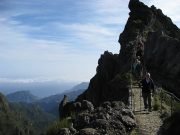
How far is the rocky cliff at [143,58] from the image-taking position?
170 feet

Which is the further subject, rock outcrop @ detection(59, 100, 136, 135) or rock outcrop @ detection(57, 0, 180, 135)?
rock outcrop @ detection(57, 0, 180, 135)

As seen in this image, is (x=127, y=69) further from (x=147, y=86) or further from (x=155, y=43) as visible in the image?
(x=147, y=86)

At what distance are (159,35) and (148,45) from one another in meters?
3.12

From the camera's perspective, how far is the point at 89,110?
26.0m

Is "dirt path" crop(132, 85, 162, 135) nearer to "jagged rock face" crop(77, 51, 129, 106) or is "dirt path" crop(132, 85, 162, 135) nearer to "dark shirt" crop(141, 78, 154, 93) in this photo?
"dark shirt" crop(141, 78, 154, 93)

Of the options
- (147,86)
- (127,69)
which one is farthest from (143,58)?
(147,86)

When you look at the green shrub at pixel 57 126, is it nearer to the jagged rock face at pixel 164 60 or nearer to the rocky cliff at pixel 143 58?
the rocky cliff at pixel 143 58

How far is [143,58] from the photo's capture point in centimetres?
4884

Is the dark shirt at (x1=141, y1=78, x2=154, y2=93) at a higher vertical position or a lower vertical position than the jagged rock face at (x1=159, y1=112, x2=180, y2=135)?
higher

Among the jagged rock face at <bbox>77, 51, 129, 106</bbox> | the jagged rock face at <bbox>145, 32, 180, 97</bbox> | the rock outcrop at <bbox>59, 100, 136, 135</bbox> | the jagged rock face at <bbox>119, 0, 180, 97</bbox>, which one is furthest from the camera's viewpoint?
the jagged rock face at <bbox>77, 51, 129, 106</bbox>

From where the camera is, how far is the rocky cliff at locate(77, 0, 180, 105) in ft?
170

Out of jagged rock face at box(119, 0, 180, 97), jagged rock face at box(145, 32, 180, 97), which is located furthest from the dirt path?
jagged rock face at box(119, 0, 180, 97)

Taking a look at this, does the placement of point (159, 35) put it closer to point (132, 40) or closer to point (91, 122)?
point (132, 40)

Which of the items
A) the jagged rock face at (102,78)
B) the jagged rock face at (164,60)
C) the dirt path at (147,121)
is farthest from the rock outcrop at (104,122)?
the jagged rock face at (102,78)
